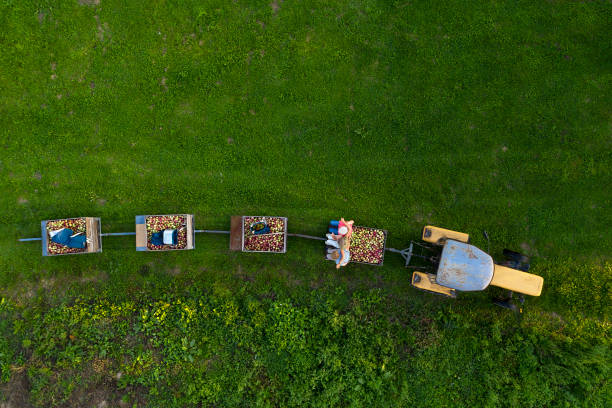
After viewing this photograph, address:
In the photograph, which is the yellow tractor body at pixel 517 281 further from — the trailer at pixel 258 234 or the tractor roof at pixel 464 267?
the trailer at pixel 258 234

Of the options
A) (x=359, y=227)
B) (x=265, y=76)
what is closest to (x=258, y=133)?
(x=265, y=76)

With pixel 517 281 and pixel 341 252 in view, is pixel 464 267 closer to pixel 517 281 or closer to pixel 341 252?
pixel 517 281

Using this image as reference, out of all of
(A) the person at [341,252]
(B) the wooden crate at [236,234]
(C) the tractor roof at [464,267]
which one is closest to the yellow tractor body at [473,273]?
(C) the tractor roof at [464,267]

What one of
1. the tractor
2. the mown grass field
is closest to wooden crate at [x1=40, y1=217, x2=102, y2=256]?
the mown grass field

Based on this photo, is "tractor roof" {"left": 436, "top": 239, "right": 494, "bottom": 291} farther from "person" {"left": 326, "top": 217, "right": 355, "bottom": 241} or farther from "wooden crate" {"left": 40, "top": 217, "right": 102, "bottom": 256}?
"wooden crate" {"left": 40, "top": 217, "right": 102, "bottom": 256}

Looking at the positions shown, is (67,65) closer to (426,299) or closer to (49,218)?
(49,218)

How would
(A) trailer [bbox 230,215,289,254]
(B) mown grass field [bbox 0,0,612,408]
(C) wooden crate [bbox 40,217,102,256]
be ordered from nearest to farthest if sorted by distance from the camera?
(C) wooden crate [bbox 40,217,102,256]
(A) trailer [bbox 230,215,289,254]
(B) mown grass field [bbox 0,0,612,408]
